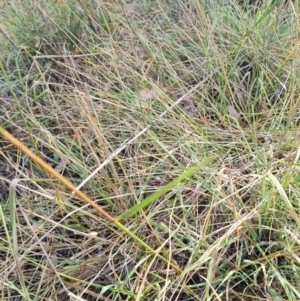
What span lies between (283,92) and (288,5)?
Result: 1.45 ft

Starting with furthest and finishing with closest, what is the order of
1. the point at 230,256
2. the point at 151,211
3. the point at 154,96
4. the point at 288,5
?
the point at 288,5 → the point at 154,96 → the point at 151,211 → the point at 230,256

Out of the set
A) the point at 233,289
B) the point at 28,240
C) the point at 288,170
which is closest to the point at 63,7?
the point at 28,240

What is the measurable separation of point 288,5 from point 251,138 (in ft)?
2.22

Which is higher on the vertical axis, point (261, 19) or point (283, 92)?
point (261, 19)

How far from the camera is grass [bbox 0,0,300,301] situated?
37.6 inches

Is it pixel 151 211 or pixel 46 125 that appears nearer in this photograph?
pixel 151 211

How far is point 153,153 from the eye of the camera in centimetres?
125

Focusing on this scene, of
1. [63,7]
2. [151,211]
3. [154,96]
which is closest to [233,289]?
[151,211]

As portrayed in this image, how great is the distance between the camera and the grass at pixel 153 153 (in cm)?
95

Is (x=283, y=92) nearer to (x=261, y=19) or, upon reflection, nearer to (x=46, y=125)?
(x=261, y=19)

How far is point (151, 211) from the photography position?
1.08 metres

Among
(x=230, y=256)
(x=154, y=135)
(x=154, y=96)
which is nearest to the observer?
(x=230, y=256)

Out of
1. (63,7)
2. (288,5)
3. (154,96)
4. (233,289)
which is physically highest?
(63,7)

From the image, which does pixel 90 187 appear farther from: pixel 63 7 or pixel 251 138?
pixel 63 7
